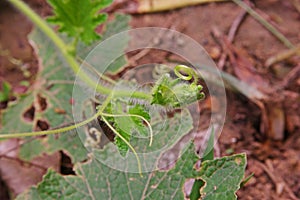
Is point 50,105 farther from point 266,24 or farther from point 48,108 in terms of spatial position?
point 266,24

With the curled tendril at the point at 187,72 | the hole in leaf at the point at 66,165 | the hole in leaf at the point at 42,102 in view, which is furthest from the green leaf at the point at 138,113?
the hole in leaf at the point at 42,102

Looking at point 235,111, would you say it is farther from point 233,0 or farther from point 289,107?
point 233,0

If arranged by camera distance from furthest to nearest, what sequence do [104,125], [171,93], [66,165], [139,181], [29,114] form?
[29,114], [66,165], [139,181], [104,125], [171,93]

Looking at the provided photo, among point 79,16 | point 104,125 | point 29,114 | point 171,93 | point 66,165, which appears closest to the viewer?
point 171,93

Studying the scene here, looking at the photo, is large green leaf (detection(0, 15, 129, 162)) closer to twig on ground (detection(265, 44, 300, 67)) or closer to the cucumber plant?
the cucumber plant

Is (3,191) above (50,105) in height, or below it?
below

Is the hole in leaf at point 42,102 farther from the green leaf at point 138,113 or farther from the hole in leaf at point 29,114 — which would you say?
the green leaf at point 138,113

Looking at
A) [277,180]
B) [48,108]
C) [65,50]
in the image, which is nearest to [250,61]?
[277,180]
